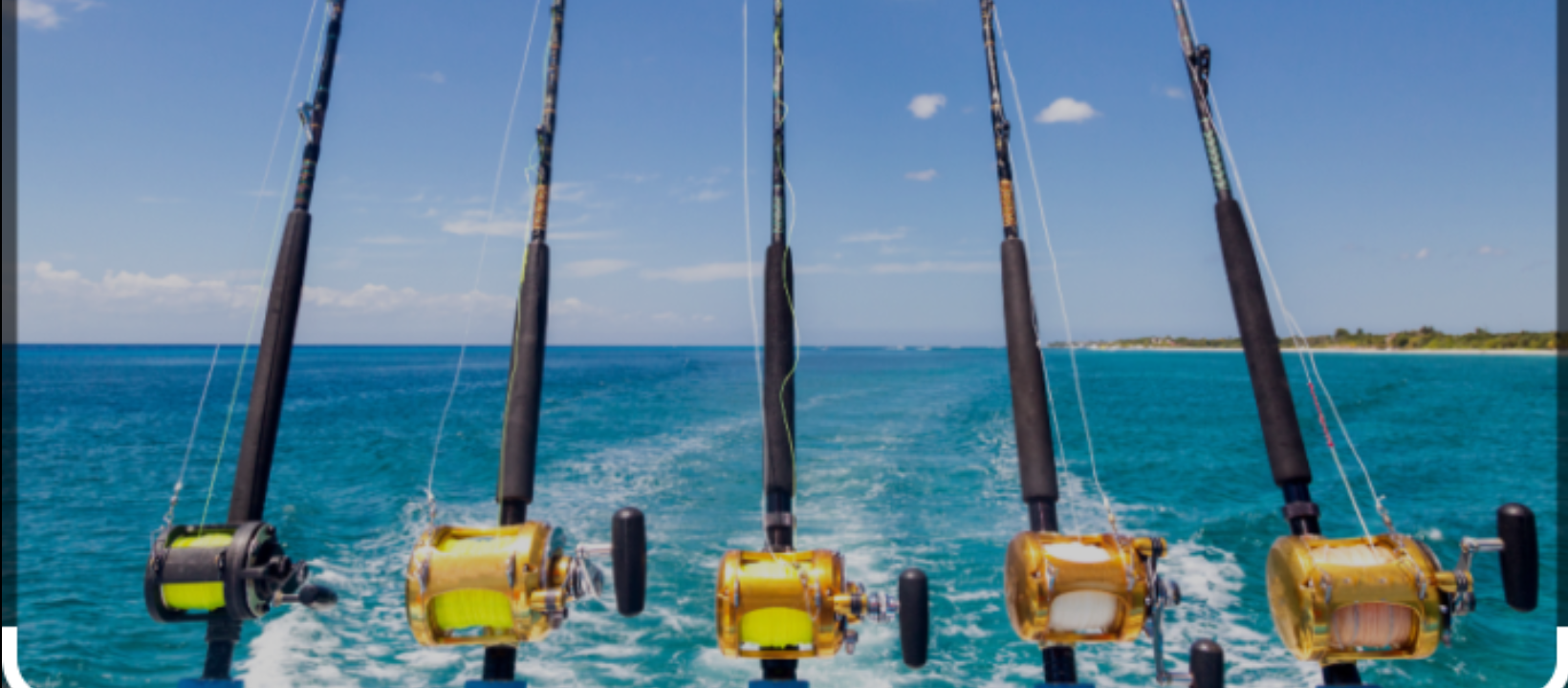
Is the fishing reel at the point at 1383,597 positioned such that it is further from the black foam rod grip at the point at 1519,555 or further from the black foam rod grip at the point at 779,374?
the black foam rod grip at the point at 779,374

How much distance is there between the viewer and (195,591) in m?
3.19

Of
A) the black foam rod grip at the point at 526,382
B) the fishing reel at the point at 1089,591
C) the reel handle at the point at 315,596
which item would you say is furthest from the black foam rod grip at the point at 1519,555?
the reel handle at the point at 315,596

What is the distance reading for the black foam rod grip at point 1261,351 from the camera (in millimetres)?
3615

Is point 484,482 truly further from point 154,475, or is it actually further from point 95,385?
point 95,385

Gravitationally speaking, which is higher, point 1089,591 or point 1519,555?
point 1519,555

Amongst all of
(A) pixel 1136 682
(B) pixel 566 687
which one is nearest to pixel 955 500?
(A) pixel 1136 682

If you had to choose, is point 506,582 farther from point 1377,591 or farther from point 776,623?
point 1377,591

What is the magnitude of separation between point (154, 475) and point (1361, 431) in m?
30.7

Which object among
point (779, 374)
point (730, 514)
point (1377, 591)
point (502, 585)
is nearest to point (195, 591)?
point (502, 585)

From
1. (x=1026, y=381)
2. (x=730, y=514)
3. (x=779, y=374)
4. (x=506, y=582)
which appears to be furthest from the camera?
(x=730, y=514)

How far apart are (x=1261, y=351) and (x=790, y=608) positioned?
2.70 m

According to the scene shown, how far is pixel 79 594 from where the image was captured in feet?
30.3

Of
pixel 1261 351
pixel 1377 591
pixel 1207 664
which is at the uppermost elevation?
pixel 1261 351

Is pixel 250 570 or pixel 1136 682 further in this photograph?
pixel 1136 682
